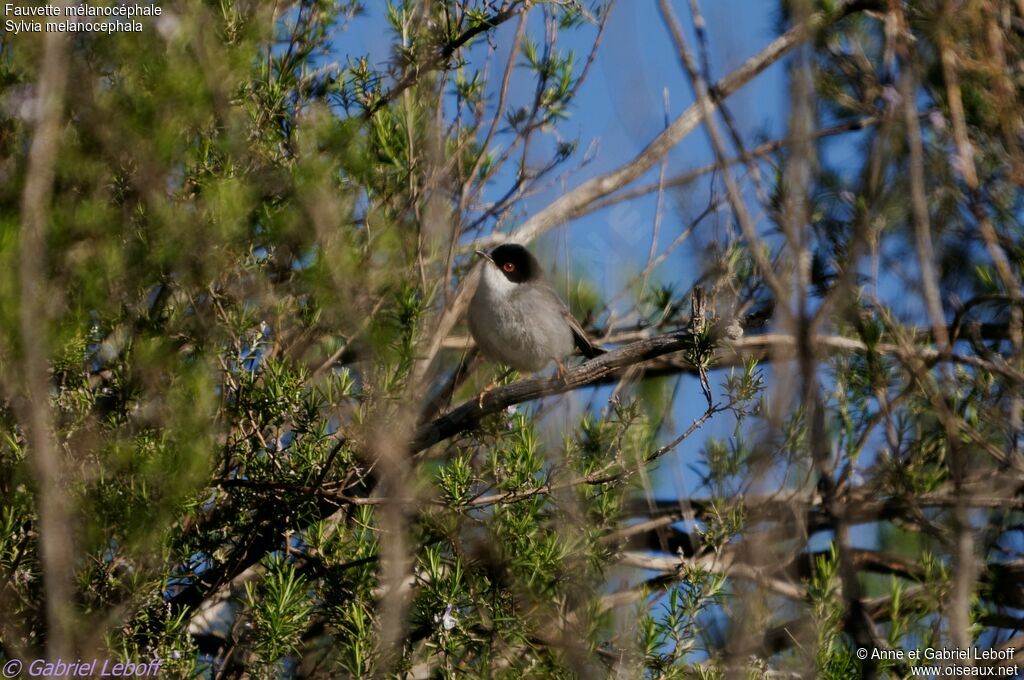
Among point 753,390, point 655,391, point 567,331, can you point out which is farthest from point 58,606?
point 655,391

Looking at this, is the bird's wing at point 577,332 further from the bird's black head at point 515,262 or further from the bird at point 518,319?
the bird's black head at point 515,262

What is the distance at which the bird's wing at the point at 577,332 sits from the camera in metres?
5.44

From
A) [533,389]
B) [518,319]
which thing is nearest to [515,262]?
[518,319]

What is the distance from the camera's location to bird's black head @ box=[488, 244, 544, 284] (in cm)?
561

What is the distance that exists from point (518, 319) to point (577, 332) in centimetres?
32

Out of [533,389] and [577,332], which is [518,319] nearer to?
[577,332]

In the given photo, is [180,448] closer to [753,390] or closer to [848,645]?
[753,390]

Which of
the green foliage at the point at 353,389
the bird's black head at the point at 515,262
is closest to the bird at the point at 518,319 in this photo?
the bird's black head at the point at 515,262

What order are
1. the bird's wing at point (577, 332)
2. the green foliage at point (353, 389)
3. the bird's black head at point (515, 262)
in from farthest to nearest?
the bird's black head at point (515, 262) → the bird's wing at point (577, 332) → the green foliage at point (353, 389)

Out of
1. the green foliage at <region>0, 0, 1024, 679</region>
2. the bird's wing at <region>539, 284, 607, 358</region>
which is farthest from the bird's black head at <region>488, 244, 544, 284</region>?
the green foliage at <region>0, 0, 1024, 679</region>

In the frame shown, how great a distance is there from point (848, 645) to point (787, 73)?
101 inches

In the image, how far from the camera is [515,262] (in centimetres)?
568

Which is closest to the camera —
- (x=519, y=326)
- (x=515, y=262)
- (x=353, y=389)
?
(x=353, y=389)

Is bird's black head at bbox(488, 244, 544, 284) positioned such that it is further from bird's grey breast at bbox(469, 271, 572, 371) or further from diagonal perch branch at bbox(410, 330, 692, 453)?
diagonal perch branch at bbox(410, 330, 692, 453)
